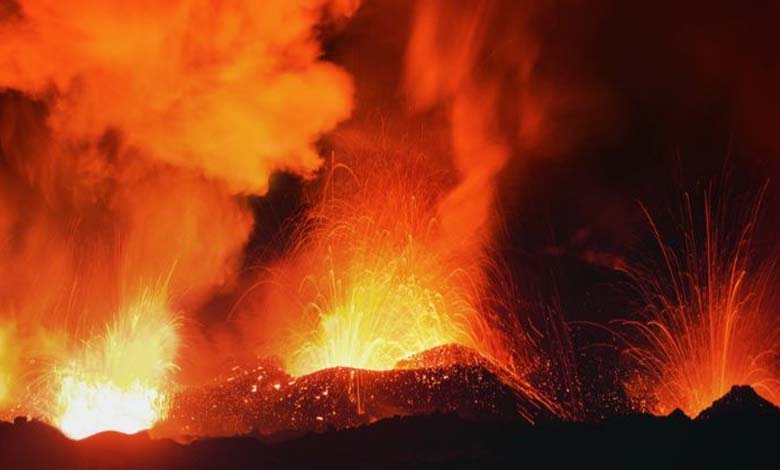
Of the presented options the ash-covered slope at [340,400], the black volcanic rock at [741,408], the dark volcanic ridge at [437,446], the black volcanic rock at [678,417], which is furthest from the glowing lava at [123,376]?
the black volcanic rock at [741,408]

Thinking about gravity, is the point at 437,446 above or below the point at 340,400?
below

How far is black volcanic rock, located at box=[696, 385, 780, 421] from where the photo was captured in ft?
59.4

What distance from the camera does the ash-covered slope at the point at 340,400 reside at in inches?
789

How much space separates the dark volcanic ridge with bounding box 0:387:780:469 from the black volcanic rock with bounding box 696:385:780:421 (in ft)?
0.32

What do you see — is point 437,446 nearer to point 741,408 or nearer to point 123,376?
point 741,408

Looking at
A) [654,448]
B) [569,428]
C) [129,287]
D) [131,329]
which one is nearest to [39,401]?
[131,329]

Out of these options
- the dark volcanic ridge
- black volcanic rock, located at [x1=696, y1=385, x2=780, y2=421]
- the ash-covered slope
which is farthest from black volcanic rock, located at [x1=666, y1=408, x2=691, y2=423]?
the ash-covered slope

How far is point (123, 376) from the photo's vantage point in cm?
2369

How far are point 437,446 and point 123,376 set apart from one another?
1032 centimetres

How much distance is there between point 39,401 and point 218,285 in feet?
27.2

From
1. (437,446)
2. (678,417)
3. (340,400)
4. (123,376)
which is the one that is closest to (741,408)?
(678,417)

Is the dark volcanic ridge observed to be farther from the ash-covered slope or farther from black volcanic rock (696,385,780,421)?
the ash-covered slope

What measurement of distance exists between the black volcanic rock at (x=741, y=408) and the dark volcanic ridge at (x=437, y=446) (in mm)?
96

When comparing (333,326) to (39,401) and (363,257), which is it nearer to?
(363,257)
